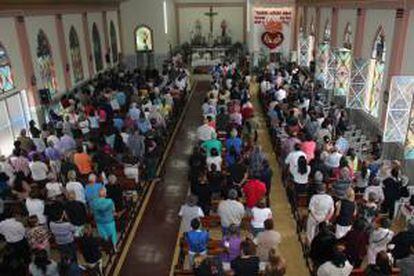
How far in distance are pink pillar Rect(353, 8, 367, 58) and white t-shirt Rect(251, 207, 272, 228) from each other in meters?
10.5

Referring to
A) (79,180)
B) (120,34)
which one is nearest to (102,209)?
(79,180)

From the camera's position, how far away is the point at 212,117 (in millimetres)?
14453

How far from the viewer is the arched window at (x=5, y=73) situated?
14336 mm

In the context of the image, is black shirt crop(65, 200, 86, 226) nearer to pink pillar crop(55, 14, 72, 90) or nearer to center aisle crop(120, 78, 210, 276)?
center aisle crop(120, 78, 210, 276)

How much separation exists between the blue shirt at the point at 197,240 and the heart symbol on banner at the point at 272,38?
794 inches

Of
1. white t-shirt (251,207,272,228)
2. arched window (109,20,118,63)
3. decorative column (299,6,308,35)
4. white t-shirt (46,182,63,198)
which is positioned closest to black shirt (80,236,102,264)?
white t-shirt (46,182,63,198)

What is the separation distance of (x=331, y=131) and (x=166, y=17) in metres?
20.3

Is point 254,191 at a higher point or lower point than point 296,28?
lower

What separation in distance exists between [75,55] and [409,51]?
15.3 metres

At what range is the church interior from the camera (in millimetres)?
7867

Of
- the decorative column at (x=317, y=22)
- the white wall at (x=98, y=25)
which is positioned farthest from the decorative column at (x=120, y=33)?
the decorative column at (x=317, y=22)

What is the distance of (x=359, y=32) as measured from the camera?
1677 centimetres

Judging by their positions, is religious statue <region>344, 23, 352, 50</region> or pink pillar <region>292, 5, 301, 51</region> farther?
pink pillar <region>292, 5, 301, 51</region>

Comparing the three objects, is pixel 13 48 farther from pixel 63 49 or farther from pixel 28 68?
pixel 63 49
